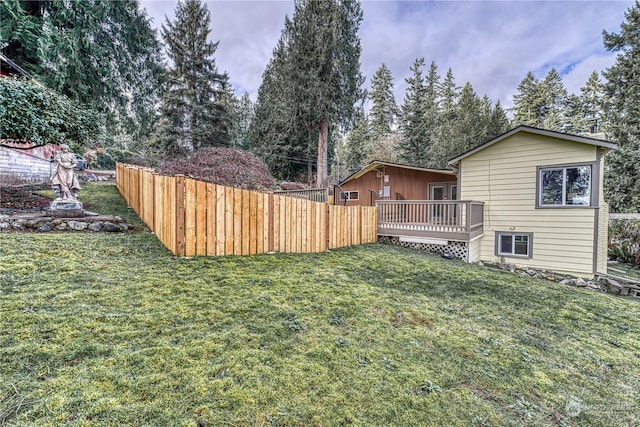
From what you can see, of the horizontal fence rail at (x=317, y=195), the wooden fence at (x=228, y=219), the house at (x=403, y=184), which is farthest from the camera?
the house at (x=403, y=184)

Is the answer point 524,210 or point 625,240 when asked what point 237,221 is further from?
point 625,240

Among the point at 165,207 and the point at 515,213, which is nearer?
the point at 165,207

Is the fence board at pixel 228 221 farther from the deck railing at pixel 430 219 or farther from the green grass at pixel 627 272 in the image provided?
the green grass at pixel 627 272

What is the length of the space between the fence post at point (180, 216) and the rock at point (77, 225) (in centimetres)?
288

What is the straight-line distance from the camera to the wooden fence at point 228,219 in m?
4.38

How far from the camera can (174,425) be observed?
1.49m

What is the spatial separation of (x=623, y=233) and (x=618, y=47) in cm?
1050

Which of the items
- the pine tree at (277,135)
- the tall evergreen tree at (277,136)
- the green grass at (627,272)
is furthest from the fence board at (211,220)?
the tall evergreen tree at (277,136)

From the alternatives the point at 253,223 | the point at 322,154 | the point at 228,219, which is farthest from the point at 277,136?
the point at 228,219

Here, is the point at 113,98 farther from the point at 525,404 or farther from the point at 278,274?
the point at 525,404

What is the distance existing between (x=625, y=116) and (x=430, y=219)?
13.4 meters

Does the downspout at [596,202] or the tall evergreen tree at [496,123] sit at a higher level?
the tall evergreen tree at [496,123]

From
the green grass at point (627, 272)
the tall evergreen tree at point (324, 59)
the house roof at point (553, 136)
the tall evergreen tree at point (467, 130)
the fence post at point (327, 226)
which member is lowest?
the green grass at point (627, 272)

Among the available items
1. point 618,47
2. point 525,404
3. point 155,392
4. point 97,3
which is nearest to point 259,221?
point 155,392
